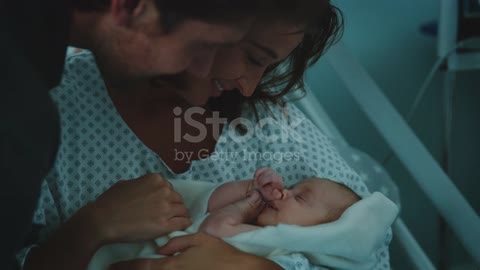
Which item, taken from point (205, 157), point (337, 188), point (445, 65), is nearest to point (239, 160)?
point (205, 157)

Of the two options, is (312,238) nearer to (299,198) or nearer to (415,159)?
(299,198)

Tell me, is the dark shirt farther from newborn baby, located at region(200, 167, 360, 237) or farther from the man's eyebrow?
newborn baby, located at region(200, 167, 360, 237)

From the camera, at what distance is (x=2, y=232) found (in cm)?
83

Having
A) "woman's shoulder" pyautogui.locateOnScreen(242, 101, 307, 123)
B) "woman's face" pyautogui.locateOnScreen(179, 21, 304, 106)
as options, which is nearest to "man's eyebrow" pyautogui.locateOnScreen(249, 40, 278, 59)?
"woman's face" pyautogui.locateOnScreen(179, 21, 304, 106)

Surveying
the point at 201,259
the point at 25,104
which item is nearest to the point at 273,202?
the point at 201,259

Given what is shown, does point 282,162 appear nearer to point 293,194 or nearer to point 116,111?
point 293,194

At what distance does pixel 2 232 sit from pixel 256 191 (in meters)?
0.54

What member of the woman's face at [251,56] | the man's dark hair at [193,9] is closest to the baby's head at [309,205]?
the woman's face at [251,56]

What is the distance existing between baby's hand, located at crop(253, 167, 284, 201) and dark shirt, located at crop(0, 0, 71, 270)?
0.49 metres

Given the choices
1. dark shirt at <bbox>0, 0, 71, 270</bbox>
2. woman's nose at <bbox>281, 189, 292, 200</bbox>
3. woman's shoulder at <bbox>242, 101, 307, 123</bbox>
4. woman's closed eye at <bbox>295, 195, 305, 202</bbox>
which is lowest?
woman's closed eye at <bbox>295, 195, 305, 202</bbox>

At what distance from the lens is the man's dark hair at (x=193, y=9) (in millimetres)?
859

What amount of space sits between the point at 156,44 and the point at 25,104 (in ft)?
0.61

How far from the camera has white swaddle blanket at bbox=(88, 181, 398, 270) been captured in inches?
47.9

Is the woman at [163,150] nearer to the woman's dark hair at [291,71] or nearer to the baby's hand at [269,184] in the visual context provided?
the woman's dark hair at [291,71]
